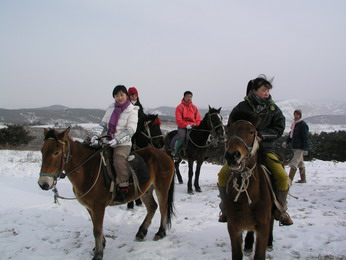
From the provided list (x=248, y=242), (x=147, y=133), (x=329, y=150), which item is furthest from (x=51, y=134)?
(x=329, y=150)

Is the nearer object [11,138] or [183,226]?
[183,226]

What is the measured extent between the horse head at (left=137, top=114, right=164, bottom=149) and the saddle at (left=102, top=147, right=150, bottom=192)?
2.54 metres

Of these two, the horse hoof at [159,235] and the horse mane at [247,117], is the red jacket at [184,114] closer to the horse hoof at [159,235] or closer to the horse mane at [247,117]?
the horse hoof at [159,235]

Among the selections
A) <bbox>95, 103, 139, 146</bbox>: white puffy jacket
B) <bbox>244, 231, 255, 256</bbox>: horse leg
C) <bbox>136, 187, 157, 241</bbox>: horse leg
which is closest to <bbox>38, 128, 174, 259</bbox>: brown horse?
<bbox>136, 187, 157, 241</bbox>: horse leg

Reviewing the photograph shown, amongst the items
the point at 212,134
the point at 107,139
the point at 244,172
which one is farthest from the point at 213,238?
the point at 212,134

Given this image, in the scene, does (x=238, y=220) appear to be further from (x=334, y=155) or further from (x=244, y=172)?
(x=334, y=155)

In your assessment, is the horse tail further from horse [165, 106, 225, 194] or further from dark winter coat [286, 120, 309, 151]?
dark winter coat [286, 120, 309, 151]

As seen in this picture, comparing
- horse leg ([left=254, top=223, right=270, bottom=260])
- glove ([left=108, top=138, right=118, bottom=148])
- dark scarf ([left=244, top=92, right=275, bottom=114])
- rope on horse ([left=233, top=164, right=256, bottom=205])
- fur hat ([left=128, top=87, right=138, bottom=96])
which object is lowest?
horse leg ([left=254, top=223, right=270, bottom=260])

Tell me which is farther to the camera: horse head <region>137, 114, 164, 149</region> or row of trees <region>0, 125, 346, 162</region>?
row of trees <region>0, 125, 346, 162</region>

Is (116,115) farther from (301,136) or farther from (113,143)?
(301,136)

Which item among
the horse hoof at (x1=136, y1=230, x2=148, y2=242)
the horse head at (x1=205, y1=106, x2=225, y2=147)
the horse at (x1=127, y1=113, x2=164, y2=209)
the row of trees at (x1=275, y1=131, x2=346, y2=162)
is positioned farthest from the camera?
the row of trees at (x1=275, y1=131, x2=346, y2=162)

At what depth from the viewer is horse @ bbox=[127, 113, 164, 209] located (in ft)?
24.5

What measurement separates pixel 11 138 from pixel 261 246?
2843 centimetres

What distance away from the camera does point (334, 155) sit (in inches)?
902
